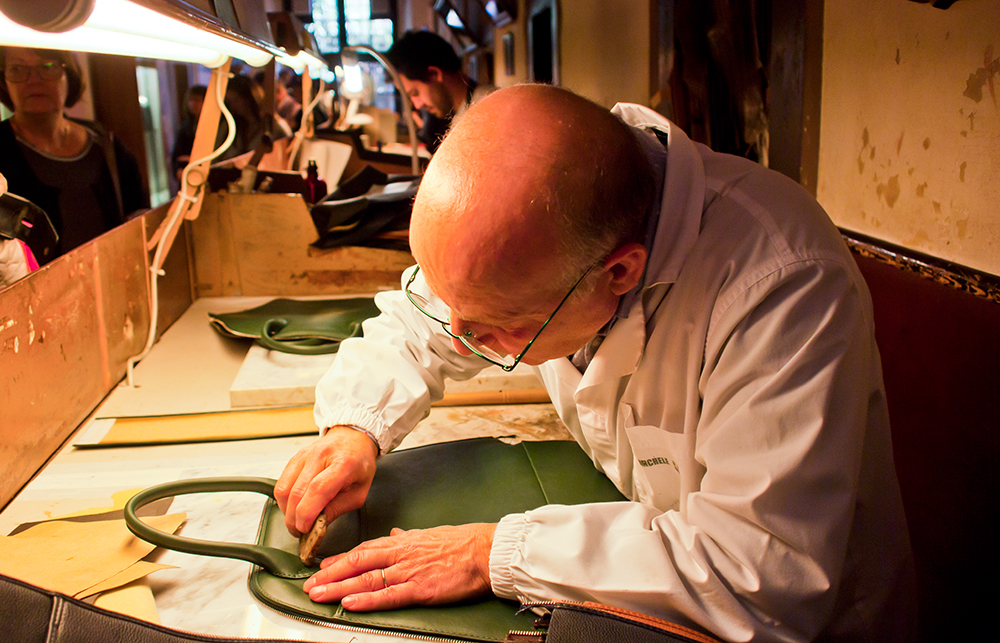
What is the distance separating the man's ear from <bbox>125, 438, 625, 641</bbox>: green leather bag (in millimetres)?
425

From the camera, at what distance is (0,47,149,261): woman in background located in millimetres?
1346

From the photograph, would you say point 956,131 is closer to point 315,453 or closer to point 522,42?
point 315,453

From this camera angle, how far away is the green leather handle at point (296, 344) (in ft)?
5.99

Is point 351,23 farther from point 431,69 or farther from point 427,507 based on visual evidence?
point 427,507

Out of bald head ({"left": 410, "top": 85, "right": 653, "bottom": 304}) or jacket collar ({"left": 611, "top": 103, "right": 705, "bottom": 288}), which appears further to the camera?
jacket collar ({"left": 611, "top": 103, "right": 705, "bottom": 288})

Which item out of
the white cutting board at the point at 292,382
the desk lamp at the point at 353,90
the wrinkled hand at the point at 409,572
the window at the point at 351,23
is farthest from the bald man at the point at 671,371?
the window at the point at 351,23

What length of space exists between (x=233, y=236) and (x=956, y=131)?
2.19 meters

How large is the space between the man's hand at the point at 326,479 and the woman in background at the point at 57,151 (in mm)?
785

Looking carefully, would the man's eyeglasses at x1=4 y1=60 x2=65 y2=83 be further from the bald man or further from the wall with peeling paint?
the wall with peeling paint

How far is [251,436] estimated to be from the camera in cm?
146

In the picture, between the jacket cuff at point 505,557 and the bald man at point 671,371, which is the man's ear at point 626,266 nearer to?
the bald man at point 671,371

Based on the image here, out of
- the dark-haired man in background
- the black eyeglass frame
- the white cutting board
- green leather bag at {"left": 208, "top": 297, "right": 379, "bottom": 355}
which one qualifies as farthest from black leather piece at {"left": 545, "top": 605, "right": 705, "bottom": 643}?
the dark-haired man in background

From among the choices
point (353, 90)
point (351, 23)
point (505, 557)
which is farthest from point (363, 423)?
point (351, 23)

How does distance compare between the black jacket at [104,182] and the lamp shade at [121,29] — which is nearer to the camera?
the lamp shade at [121,29]
